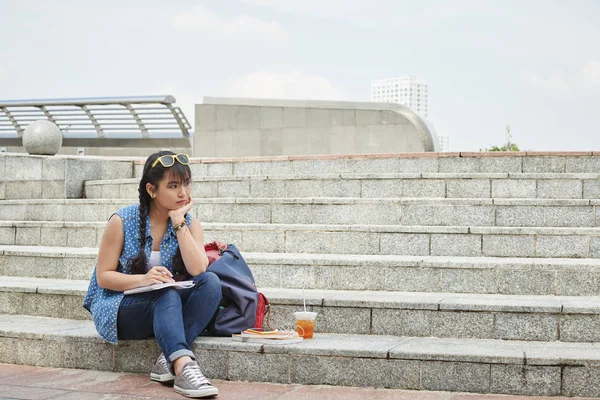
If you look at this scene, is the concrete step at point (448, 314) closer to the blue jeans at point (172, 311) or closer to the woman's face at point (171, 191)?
the blue jeans at point (172, 311)

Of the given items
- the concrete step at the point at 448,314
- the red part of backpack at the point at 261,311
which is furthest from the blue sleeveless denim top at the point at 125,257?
the concrete step at the point at 448,314

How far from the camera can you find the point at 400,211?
675 cm

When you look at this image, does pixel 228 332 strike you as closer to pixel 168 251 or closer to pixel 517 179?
pixel 168 251

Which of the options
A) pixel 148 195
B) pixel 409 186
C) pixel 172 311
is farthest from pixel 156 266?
pixel 409 186

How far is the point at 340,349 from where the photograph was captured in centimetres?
429

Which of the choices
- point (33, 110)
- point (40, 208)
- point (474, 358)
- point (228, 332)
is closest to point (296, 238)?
point (228, 332)

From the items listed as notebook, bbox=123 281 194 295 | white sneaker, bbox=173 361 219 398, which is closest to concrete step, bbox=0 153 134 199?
notebook, bbox=123 281 194 295

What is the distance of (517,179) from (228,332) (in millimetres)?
3687

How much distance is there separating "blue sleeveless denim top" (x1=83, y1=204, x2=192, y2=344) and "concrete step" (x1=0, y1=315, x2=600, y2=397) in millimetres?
265

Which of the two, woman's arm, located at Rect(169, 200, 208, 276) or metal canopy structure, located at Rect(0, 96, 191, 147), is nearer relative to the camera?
woman's arm, located at Rect(169, 200, 208, 276)

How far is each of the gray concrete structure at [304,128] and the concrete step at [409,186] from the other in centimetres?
530

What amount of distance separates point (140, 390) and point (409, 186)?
3.99 meters

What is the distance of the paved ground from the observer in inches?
157

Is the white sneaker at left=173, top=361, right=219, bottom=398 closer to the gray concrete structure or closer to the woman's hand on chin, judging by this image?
the woman's hand on chin
